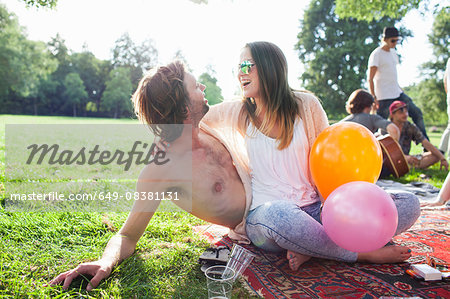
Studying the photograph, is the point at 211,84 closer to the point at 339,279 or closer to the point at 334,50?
the point at 334,50

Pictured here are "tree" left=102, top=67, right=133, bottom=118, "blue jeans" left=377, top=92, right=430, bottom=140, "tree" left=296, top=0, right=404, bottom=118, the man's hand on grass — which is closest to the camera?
the man's hand on grass

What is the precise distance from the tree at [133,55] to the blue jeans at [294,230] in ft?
202

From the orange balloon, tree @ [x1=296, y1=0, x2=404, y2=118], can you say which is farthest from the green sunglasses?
tree @ [x1=296, y1=0, x2=404, y2=118]

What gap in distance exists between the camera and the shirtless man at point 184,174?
2.31m

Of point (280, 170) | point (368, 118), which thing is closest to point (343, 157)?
point (280, 170)

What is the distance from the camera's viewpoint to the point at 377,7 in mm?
10875

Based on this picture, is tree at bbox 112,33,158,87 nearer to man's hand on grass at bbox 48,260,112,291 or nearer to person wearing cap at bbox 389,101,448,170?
person wearing cap at bbox 389,101,448,170

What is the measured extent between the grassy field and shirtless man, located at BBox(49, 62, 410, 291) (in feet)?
0.74

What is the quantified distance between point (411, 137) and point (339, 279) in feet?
18.0

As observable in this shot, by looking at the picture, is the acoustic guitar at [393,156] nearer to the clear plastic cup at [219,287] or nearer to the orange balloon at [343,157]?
the orange balloon at [343,157]

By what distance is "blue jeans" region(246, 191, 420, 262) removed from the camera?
2.15m

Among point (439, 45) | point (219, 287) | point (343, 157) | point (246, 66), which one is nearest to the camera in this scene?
point (219, 287)

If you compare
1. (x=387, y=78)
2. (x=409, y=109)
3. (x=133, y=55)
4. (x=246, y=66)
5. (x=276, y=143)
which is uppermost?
(x=133, y=55)

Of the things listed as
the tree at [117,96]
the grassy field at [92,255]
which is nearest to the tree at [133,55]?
the tree at [117,96]
